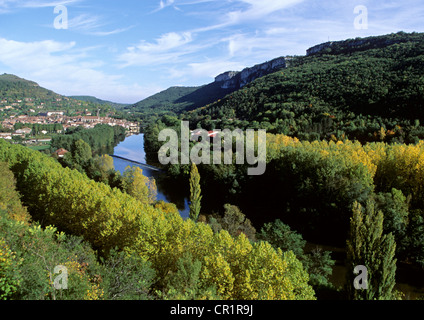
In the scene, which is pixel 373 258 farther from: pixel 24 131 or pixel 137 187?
pixel 24 131

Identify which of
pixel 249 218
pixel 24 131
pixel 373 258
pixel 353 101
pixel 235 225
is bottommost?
pixel 249 218

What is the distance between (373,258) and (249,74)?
12402 cm

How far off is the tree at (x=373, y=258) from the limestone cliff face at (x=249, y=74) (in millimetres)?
100601

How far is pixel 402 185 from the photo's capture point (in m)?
20.7

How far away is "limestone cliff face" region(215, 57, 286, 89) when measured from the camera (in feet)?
360

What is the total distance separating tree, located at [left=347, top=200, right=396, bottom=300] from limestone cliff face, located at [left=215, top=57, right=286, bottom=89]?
10060cm

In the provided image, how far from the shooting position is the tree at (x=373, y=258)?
1050 centimetres

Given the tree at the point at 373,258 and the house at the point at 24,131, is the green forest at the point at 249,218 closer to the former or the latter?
the tree at the point at 373,258

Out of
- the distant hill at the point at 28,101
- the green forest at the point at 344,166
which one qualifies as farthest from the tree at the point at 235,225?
the distant hill at the point at 28,101

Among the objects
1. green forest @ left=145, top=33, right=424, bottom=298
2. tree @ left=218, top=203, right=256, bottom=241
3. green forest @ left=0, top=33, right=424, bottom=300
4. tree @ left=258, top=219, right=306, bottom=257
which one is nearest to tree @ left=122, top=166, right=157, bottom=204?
green forest @ left=0, top=33, right=424, bottom=300

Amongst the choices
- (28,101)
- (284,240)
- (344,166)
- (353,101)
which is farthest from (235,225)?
(28,101)

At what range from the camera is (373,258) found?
35.1 feet

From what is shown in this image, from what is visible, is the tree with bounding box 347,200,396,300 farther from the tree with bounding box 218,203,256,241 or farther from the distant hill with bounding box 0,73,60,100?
the distant hill with bounding box 0,73,60,100
